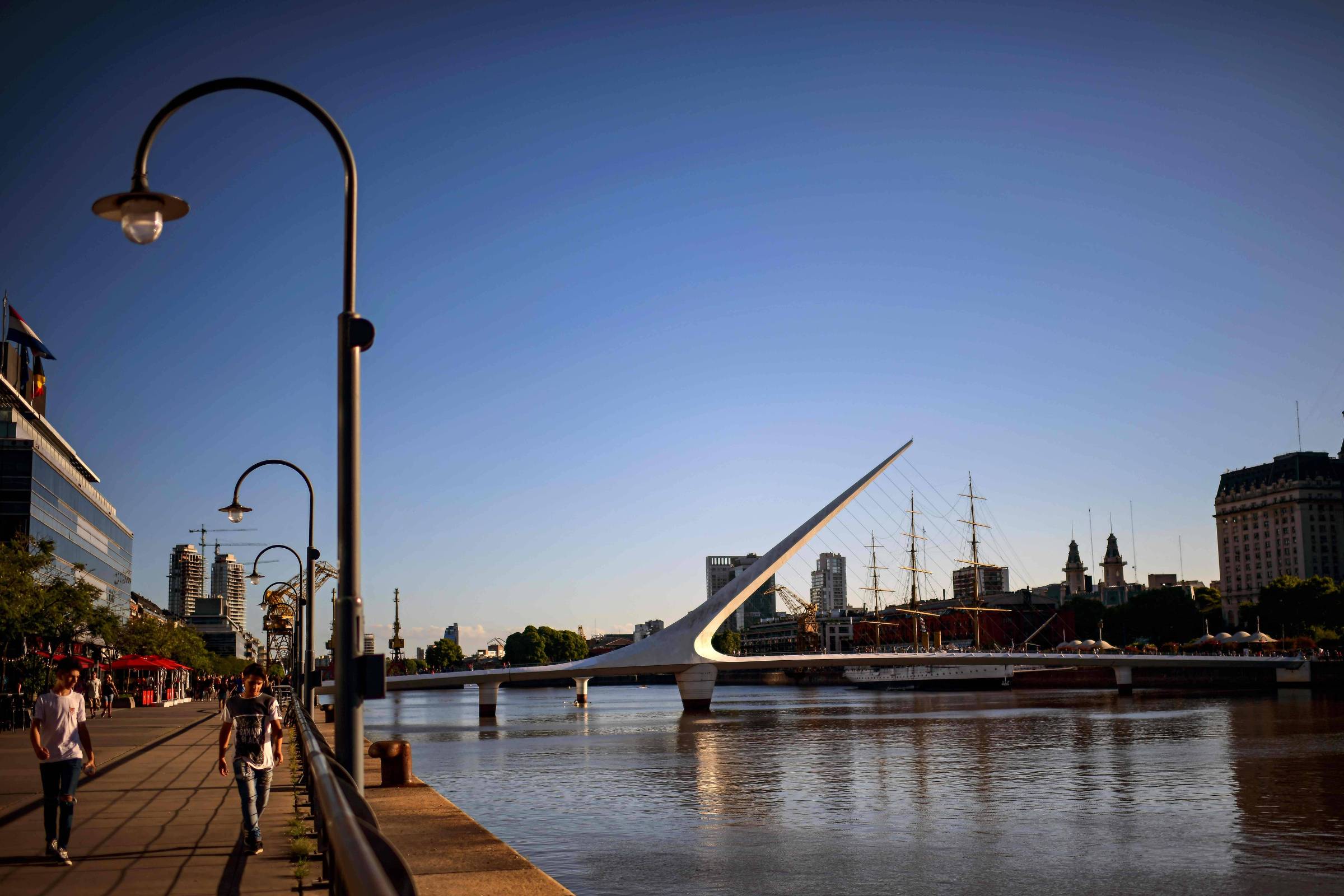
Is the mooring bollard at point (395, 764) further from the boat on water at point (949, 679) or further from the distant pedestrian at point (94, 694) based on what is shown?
the boat on water at point (949, 679)

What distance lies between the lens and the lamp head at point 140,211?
25.5 feet

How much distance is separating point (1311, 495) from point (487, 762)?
165 meters

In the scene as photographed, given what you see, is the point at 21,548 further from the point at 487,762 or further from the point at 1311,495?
the point at 1311,495

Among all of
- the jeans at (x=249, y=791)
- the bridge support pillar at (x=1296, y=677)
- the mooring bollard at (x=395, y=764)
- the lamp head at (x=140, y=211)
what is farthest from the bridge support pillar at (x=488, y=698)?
the lamp head at (x=140, y=211)

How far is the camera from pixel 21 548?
133 ft

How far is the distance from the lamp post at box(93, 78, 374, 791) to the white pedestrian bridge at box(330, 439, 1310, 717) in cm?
6918

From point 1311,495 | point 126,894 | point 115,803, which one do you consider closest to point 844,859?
point 115,803

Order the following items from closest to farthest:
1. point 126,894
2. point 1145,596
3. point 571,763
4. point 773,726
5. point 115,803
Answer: point 126,894 → point 115,803 → point 571,763 → point 773,726 → point 1145,596

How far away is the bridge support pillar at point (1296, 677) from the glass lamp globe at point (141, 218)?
103 metres

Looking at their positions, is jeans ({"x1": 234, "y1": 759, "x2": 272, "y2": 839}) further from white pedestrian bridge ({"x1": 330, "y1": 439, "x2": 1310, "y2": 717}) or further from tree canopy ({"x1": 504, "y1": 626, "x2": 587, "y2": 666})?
tree canopy ({"x1": 504, "y1": 626, "x2": 587, "y2": 666})

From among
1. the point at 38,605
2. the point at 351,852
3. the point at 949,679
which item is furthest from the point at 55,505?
the point at 949,679

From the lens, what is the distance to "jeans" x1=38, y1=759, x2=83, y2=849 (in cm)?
984

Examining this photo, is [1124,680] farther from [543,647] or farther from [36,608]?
[543,647]

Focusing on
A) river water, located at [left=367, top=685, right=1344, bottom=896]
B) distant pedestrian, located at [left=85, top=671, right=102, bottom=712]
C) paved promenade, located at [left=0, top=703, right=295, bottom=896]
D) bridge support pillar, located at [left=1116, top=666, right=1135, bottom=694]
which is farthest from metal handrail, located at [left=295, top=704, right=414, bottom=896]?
bridge support pillar, located at [left=1116, top=666, right=1135, bottom=694]
